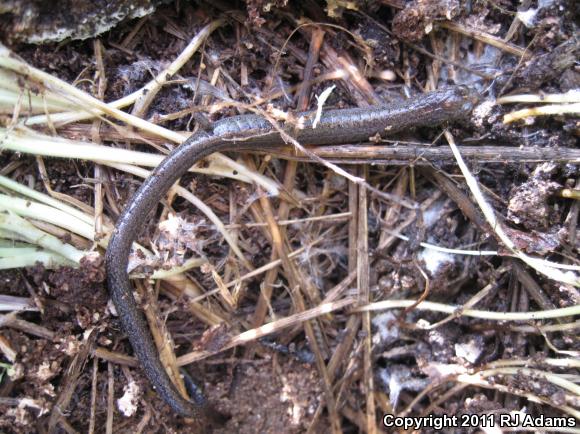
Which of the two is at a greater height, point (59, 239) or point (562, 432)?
point (59, 239)

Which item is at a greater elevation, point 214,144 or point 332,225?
point 214,144

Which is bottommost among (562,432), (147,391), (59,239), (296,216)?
(562,432)

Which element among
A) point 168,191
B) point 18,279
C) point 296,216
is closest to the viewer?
point 18,279

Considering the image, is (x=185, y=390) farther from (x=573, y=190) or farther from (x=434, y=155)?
(x=573, y=190)

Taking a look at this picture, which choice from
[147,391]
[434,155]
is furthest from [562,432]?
[147,391]

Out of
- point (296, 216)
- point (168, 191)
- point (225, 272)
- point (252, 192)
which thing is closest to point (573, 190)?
point (296, 216)

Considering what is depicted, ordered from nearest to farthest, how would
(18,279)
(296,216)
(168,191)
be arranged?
(18,279), (168,191), (296,216)

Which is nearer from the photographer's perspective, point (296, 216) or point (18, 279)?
point (18, 279)

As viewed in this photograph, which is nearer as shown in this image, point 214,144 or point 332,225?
point 214,144
